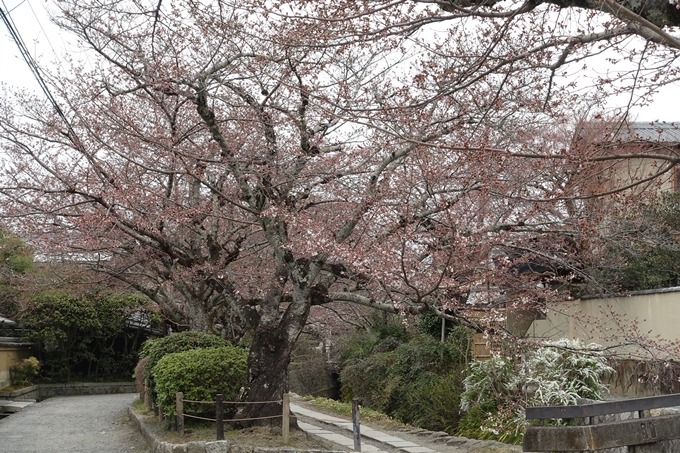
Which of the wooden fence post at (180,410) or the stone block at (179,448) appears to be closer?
the stone block at (179,448)

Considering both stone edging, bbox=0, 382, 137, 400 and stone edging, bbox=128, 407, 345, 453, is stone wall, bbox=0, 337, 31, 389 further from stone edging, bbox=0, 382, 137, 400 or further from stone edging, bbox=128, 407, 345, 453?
stone edging, bbox=128, 407, 345, 453

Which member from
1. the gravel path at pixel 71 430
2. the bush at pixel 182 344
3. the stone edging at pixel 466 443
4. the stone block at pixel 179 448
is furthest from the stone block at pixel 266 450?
the gravel path at pixel 71 430

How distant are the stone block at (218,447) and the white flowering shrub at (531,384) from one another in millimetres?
3960

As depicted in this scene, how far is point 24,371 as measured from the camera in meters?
23.8

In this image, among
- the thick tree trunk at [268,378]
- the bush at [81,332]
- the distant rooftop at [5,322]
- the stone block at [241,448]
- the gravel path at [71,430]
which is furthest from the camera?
the bush at [81,332]

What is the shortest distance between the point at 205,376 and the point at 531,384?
17.8ft

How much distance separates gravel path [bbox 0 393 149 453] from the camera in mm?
12477

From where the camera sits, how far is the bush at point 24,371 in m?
23.7

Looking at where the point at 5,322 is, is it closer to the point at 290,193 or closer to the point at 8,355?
the point at 8,355

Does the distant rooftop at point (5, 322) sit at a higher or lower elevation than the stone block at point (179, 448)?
higher

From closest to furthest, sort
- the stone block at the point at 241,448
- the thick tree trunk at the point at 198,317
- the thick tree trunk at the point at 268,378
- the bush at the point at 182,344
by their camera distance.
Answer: the stone block at the point at 241,448 < the thick tree trunk at the point at 268,378 < the bush at the point at 182,344 < the thick tree trunk at the point at 198,317

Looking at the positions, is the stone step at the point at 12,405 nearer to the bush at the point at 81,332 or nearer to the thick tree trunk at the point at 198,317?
the bush at the point at 81,332

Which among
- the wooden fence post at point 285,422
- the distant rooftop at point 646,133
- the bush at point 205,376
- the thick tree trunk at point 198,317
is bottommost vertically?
the wooden fence post at point 285,422

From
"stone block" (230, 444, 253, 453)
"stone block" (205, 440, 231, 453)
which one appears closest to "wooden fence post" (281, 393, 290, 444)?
"stone block" (230, 444, 253, 453)
